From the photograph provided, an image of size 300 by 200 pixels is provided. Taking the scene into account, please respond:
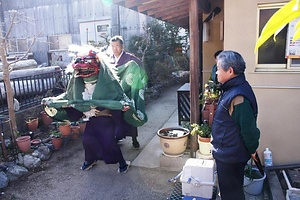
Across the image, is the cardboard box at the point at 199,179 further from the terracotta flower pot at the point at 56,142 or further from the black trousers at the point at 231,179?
the terracotta flower pot at the point at 56,142

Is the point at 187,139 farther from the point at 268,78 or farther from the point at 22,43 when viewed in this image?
the point at 22,43

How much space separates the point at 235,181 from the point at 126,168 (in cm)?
229

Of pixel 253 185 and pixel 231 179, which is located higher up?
pixel 231 179

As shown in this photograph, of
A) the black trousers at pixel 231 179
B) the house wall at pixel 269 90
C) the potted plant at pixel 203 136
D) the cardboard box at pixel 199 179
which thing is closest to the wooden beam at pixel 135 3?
the house wall at pixel 269 90

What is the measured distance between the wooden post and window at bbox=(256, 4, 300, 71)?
0.88 m

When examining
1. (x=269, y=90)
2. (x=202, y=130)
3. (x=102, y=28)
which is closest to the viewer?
(x=269, y=90)

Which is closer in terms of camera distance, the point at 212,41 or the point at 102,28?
the point at 212,41

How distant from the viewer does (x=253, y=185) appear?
329 centimetres

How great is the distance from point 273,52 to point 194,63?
1.14m

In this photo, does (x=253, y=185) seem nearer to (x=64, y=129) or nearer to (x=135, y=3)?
(x=135, y=3)

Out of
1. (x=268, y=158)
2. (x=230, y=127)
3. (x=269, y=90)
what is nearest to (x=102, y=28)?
(x=269, y=90)

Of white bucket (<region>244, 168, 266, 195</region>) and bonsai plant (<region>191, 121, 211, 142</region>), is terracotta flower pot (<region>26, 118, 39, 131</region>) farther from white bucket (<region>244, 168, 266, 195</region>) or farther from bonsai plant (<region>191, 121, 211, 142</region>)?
white bucket (<region>244, 168, 266, 195</region>)

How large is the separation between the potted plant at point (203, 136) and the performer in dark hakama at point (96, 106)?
3.03ft

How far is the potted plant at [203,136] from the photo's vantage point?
396cm
